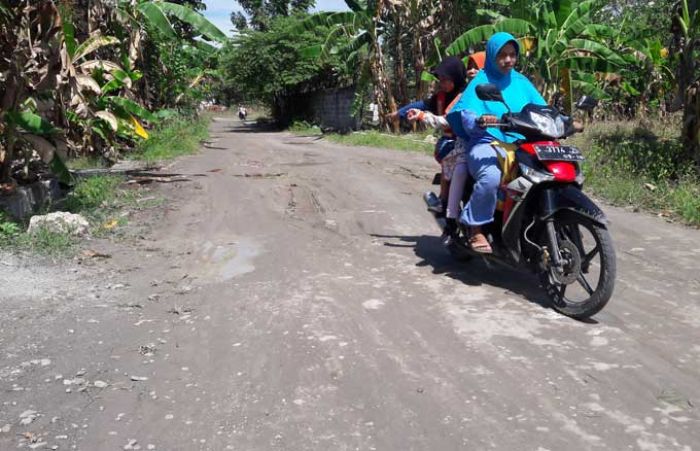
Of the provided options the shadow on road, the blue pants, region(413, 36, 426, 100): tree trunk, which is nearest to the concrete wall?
region(413, 36, 426, 100): tree trunk

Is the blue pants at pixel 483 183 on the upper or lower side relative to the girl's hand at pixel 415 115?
lower

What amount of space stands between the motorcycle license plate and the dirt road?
39.8 inches

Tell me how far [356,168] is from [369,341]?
28.3ft

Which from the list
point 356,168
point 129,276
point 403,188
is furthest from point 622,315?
point 356,168

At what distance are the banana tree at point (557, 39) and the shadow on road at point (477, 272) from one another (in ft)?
25.8

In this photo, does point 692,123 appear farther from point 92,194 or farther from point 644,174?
point 92,194

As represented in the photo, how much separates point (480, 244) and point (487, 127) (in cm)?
88

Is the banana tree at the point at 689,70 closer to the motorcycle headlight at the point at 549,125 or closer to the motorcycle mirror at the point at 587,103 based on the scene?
the motorcycle mirror at the point at 587,103

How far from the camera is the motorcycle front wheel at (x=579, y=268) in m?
3.86

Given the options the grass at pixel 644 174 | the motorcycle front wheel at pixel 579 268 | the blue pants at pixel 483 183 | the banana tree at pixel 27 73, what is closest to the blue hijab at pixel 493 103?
the blue pants at pixel 483 183

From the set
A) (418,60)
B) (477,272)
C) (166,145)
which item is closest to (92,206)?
(477,272)

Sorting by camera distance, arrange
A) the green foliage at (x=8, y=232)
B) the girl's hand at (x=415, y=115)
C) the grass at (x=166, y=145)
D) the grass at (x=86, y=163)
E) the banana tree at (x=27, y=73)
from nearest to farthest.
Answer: the girl's hand at (x=415, y=115) → the green foliage at (x=8, y=232) → the banana tree at (x=27, y=73) → the grass at (x=86, y=163) → the grass at (x=166, y=145)

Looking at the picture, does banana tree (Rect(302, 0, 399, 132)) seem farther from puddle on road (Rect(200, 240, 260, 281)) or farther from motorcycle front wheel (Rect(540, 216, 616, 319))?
motorcycle front wheel (Rect(540, 216, 616, 319))

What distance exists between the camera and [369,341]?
3734mm
